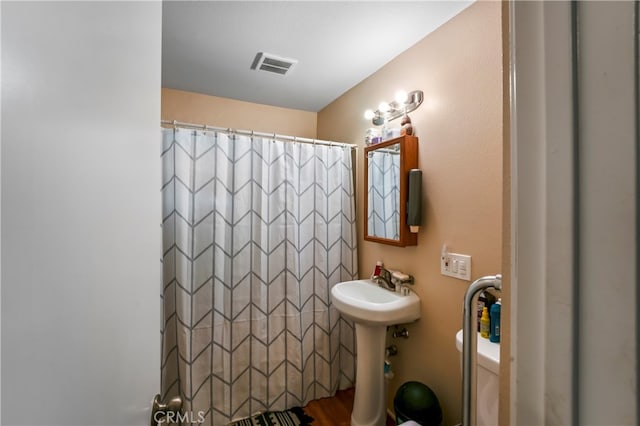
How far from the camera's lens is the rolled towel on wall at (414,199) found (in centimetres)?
154

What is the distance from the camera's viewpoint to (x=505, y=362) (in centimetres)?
39

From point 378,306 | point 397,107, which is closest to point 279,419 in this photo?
point 378,306

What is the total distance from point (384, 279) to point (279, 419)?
1.15 meters

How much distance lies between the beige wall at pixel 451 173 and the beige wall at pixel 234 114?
109 cm

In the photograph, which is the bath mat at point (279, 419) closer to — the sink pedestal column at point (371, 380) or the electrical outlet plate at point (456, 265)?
the sink pedestal column at point (371, 380)

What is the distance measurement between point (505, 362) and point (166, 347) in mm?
1820

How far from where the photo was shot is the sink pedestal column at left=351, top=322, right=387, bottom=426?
158 centimetres

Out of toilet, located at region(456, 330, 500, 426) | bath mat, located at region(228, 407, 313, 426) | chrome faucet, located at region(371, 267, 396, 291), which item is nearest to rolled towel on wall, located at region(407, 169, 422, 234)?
chrome faucet, located at region(371, 267, 396, 291)

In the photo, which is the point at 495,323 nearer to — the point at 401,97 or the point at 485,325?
the point at 485,325

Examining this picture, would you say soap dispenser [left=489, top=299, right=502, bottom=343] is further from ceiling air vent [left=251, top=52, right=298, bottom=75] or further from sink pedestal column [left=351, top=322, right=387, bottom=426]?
ceiling air vent [left=251, top=52, right=298, bottom=75]

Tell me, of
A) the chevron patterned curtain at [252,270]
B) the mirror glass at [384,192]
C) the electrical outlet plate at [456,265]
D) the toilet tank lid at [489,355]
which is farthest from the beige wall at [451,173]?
the chevron patterned curtain at [252,270]

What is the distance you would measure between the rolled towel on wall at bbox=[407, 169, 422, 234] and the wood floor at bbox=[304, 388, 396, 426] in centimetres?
133
